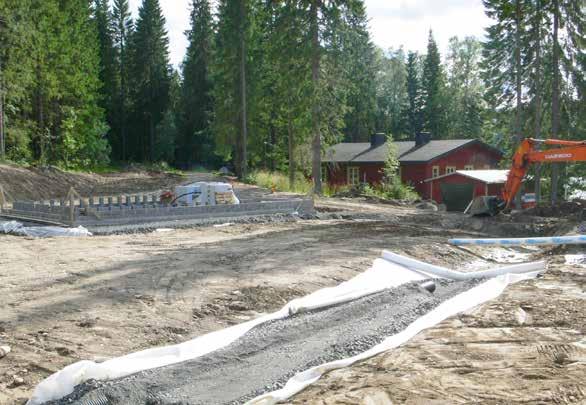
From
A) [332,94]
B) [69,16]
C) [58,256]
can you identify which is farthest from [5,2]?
[58,256]

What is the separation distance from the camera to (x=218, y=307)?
26.0 ft

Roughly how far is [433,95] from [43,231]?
61128mm

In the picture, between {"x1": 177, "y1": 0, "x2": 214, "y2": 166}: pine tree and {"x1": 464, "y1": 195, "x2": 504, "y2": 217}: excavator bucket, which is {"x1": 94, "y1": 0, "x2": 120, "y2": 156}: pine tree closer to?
{"x1": 177, "y1": 0, "x2": 214, "y2": 166}: pine tree

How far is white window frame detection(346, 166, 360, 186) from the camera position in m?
44.3

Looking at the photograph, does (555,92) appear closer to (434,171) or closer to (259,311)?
(434,171)

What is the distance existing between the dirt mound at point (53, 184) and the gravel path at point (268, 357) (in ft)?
65.9

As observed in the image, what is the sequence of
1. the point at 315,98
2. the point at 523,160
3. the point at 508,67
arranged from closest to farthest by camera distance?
the point at 523,160
the point at 315,98
the point at 508,67

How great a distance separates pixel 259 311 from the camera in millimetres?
7887

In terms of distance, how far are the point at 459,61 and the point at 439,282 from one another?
7280 centimetres

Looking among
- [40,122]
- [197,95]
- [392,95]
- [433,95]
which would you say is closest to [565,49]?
[40,122]

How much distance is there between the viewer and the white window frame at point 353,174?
44.3 metres

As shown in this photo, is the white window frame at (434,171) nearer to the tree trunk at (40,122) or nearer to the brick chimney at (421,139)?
the brick chimney at (421,139)

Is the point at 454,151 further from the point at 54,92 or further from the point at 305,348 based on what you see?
the point at 305,348

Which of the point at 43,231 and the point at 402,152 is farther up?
the point at 402,152
